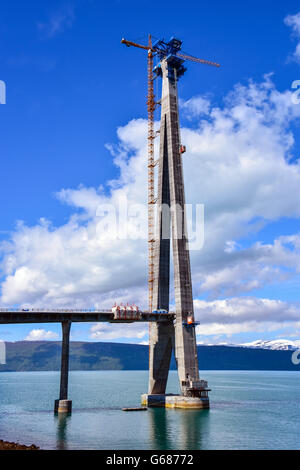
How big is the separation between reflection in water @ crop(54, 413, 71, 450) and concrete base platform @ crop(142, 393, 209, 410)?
71.9 ft

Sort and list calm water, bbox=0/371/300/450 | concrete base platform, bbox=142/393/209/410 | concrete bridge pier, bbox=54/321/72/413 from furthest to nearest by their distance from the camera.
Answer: concrete base platform, bbox=142/393/209/410 < concrete bridge pier, bbox=54/321/72/413 < calm water, bbox=0/371/300/450

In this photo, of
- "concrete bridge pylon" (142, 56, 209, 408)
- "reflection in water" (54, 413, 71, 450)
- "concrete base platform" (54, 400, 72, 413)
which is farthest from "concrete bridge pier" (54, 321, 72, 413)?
"concrete bridge pylon" (142, 56, 209, 408)

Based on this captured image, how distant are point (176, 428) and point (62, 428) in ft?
54.5

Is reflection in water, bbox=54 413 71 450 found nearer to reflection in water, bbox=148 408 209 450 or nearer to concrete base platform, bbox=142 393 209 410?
reflection in water, bbox=148 408 209 450

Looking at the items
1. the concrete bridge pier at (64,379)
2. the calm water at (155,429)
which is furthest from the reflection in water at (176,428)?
the concrete bridge pier at (64,379)

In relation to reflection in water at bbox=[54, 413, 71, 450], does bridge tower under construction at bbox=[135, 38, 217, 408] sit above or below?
above

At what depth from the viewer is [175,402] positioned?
309 feet

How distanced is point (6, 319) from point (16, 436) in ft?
101

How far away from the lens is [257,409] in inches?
3932

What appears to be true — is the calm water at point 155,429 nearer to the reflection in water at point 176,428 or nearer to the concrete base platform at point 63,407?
the reflection in water at point 176,428

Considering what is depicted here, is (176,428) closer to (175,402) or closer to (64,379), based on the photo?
(175,402)

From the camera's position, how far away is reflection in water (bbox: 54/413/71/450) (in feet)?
182

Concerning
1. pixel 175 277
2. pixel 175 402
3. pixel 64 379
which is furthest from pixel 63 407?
pixel 175 277

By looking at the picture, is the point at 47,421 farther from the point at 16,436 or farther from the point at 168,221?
the point at 168,221
